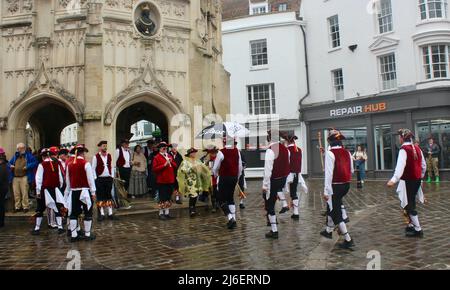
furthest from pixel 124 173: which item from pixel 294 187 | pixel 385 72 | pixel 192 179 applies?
pixel 385 72

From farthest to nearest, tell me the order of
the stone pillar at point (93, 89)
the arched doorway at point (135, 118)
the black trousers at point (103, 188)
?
the arched doorway at point (135, 118)
the stone pillar at point (93, 89)
the black trousers at point (103, 188)

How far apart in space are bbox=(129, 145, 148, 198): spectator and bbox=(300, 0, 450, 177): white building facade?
45.0 ft

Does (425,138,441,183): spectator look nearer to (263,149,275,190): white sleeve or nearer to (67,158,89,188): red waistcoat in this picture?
(263,149,275,190): white sleeve

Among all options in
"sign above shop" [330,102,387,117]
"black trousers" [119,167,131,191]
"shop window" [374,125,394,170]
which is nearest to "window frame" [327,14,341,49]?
A: "sign above shop" [330,102,387,117]

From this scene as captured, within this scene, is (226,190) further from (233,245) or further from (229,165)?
(233,245)

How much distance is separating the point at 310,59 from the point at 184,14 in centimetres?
1467

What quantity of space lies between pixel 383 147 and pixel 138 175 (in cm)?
1421

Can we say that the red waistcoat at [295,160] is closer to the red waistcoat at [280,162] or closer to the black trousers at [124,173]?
the red waistcoat at [280,162]

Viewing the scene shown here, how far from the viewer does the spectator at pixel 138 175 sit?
1369 cm

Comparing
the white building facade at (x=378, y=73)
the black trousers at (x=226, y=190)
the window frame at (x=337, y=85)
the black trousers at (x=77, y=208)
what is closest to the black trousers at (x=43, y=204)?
the black trousers at (x=77, y=208)

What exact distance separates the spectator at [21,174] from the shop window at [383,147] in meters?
17.4

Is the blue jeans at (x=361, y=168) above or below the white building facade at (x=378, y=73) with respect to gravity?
below

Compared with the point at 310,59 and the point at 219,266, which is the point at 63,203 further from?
the point at 310,59

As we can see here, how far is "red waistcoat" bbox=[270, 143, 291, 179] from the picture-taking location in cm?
789
